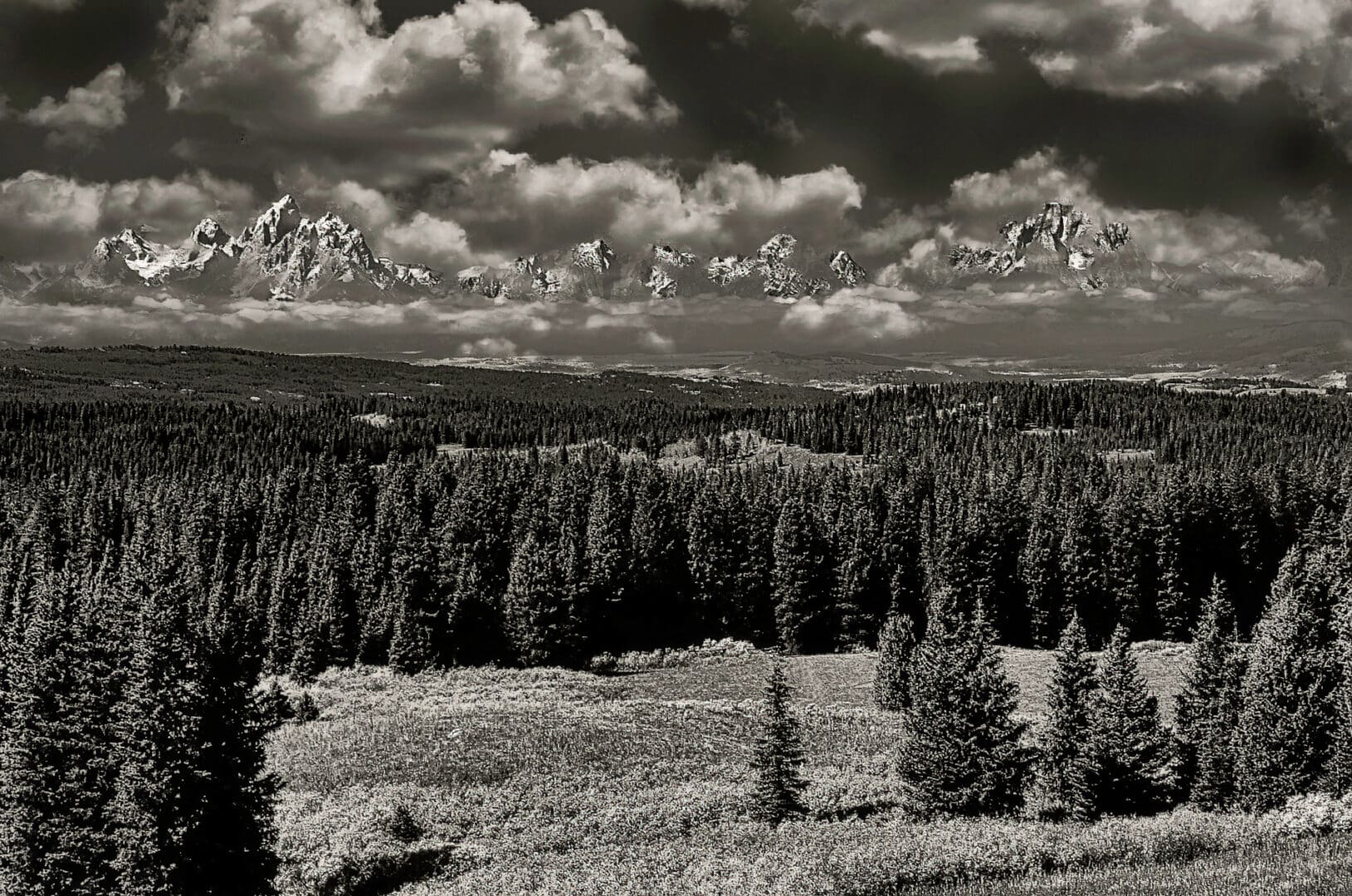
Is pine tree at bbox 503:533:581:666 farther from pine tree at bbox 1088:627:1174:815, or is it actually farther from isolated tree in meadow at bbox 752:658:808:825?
pine tree at bbox 1088:627:1174:815

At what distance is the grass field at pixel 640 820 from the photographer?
27.3 m

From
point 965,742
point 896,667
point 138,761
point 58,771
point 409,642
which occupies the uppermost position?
point 138,761

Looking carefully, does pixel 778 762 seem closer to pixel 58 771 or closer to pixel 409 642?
pixel 58 771

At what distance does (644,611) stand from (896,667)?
47.7m

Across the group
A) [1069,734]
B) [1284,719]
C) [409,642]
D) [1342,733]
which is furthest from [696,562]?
[1342,733]

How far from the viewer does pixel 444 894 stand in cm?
3488

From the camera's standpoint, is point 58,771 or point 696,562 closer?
point 58,771

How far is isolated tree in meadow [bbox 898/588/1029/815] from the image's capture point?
43375 mm

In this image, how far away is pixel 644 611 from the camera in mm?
117062

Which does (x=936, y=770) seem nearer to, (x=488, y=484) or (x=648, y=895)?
(x=648, y=895)

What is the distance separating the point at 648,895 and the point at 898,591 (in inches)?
3461

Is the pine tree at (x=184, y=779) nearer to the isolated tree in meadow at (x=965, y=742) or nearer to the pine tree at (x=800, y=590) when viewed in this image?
the isolated tree in meadow at (x=965, y=742)

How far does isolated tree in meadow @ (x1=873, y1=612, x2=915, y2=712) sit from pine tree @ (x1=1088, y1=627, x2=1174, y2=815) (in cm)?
2673

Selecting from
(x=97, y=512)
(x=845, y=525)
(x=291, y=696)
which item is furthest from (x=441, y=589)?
(x=97, y=512)
